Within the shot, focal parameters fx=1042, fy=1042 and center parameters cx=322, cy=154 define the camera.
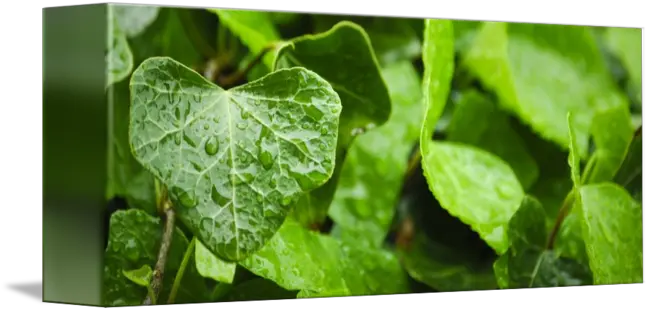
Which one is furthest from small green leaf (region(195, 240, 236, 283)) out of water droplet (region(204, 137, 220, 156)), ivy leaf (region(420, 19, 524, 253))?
ivy leaf (region(420, 19, 524, 253))

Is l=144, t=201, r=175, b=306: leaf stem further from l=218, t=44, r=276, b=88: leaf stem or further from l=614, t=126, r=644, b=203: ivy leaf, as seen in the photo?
l=614, t=126, r=644, b=203: ivy leaf

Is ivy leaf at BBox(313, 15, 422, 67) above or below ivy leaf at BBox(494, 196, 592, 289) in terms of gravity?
above

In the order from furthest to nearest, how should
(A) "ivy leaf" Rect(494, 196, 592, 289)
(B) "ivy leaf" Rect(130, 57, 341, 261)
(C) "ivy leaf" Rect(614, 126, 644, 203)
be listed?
(C) "ivy leaf" Rect(614, 126, 644, 203) → (A) "ivy leaf" Rect(494, 196, 592, 289) → (B) "ivy leaf" Rect(130, 57, 341, 261)

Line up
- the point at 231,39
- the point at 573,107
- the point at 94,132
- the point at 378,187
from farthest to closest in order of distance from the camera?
the point at 573,107 < the point at 378,187 < the point at 231,39 < the point at 94,132

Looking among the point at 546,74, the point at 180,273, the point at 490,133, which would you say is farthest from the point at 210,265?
the point at 546,74

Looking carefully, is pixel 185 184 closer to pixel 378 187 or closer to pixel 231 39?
pixel 231 39

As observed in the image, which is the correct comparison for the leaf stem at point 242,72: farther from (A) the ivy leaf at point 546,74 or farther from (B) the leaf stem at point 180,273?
(A) the ivy leaf at point 546,74

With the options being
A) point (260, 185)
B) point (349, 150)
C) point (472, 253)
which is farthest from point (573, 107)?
point (260, 185)

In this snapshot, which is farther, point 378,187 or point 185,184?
point 378,187
